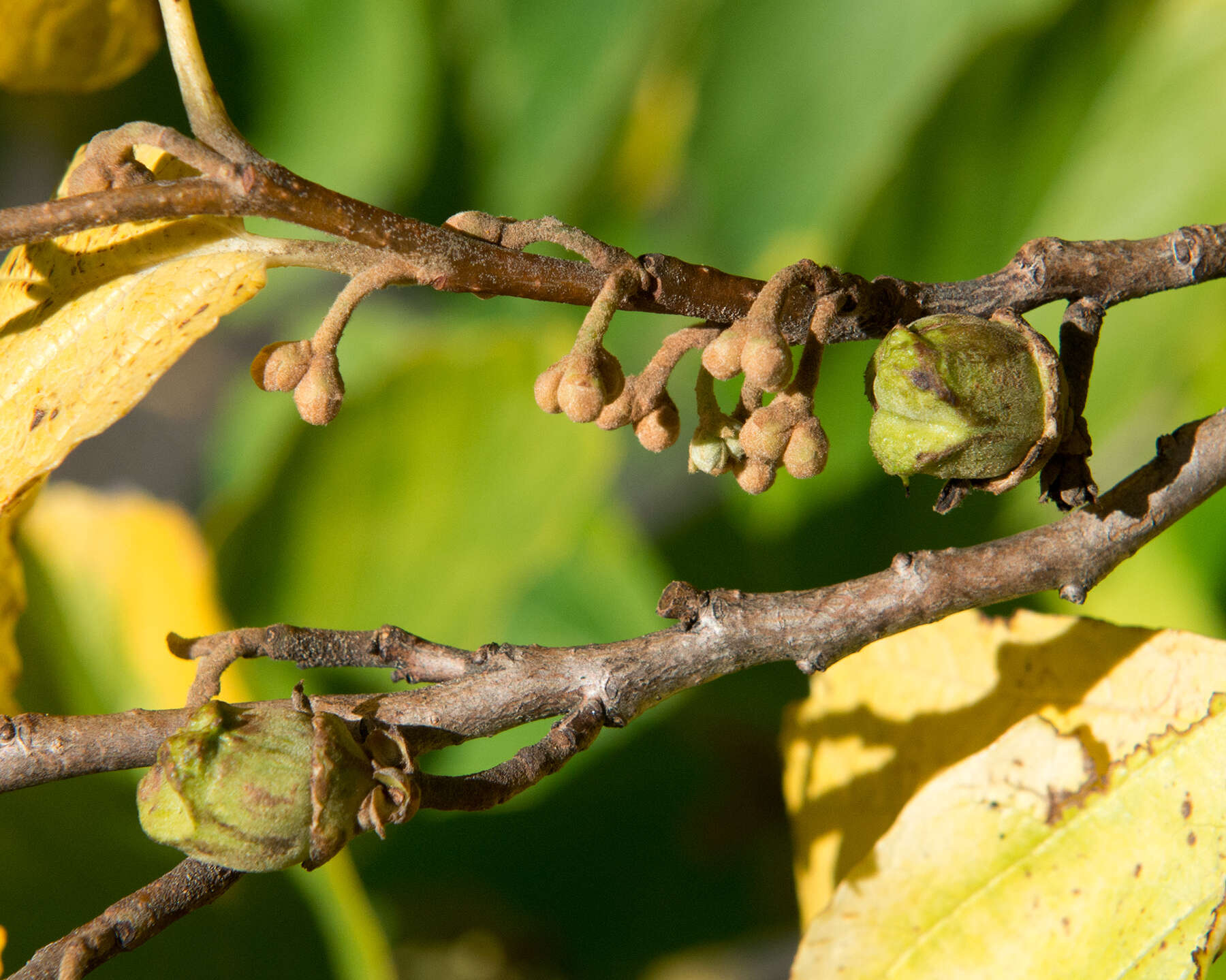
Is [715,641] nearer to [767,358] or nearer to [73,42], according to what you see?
[767,358]

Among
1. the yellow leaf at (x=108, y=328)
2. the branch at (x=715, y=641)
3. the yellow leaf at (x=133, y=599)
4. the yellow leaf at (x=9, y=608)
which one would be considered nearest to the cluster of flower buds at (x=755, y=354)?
the branch at (x=715, y=641)

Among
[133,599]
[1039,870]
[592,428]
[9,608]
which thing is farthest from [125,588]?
[1039,870]

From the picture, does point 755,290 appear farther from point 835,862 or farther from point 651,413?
point 835,862

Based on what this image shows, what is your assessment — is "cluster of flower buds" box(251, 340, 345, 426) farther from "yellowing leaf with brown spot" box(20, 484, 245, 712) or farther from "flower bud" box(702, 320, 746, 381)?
"yellowing leaf with brown spot" box(20, 484, 245, 712)

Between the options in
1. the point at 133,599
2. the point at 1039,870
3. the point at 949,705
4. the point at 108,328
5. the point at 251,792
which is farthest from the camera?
the point at 133,599

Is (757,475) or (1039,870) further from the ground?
(757,475)

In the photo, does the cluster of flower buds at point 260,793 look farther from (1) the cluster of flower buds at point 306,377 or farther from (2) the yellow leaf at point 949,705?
(2) the yellow leaf at point 949,705

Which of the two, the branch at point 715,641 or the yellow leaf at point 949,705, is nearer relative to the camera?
the branch at point 715,641
